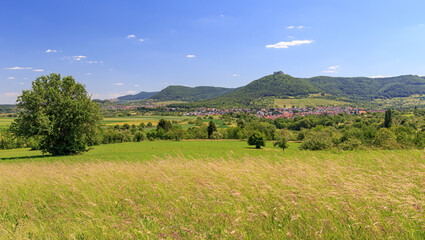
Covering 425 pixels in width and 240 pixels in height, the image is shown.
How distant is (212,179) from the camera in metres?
4.89

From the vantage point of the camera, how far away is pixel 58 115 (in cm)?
2602

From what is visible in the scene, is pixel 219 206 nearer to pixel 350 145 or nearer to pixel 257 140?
pixel 350 145

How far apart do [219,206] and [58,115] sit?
96.2 ft

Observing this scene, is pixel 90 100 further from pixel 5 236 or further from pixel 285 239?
pixel 285 239

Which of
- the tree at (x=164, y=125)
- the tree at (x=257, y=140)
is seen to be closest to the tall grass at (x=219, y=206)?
the tree at (x=257, y=140)

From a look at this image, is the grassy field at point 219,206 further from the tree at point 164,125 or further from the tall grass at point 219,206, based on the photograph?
the tree at point 164,125

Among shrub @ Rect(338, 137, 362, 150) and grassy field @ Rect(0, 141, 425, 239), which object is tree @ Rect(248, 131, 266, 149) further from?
grassy field @ Rect(0, 141, 425, 239)

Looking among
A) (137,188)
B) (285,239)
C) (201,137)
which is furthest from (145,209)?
(201,137)

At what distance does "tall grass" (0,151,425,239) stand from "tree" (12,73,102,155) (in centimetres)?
2370

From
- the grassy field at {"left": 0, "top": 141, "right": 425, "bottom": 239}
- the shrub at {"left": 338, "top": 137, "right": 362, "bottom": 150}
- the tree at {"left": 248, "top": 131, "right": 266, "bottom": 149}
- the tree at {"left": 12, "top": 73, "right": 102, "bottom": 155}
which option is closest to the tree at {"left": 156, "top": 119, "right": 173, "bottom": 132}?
the tree at {"left": 248, "top": 131, "right": 266, "bottom": 149}

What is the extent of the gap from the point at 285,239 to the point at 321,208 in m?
0.97

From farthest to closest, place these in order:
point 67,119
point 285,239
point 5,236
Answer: point 67,119 < point 5,236 < point 285,239

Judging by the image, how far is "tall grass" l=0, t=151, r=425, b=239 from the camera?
3.00 m

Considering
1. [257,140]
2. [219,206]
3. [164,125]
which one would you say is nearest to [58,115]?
[219,206]
